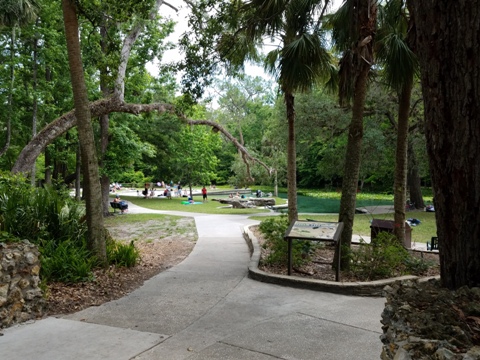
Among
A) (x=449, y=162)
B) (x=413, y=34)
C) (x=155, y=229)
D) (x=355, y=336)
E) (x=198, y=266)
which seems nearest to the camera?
(x=449, y=162)

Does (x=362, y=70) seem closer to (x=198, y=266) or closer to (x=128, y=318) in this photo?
(x=198, y=266)

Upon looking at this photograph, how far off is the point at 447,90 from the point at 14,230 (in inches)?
241

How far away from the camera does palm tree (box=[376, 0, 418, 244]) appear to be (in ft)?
21.6

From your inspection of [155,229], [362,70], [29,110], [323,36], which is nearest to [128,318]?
[362,70]

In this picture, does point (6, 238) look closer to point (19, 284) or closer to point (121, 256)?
point (19, 284)

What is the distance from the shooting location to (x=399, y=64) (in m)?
6.60

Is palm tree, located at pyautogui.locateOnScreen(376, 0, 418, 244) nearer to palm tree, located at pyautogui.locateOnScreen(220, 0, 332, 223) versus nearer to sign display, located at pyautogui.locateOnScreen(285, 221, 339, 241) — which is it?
palm tree, located at pyautogui.locateOnScreen(220, 0, 332, 223)

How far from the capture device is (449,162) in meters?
2.32

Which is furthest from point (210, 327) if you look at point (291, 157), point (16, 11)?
point (16, 11)

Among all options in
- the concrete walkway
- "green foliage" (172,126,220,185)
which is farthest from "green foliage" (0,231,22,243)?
"green foliage" (172,126,220,185)

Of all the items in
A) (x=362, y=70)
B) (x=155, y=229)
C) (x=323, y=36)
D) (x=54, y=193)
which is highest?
(x=323, y=36)

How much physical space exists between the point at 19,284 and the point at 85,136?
2.79 meters

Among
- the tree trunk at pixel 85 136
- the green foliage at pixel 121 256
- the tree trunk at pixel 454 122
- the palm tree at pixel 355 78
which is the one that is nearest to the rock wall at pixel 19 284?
the tree trunk at pixel 85 136

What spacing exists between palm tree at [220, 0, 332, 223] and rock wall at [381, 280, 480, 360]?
582cm
